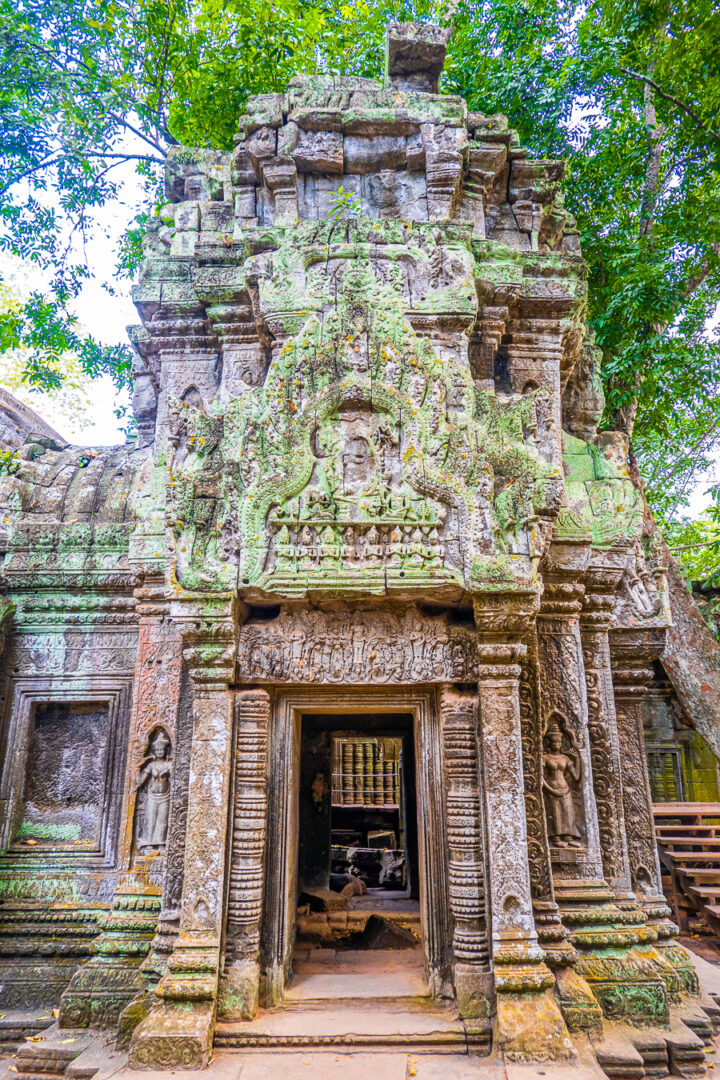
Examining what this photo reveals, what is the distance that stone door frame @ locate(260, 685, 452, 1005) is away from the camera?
4562 millimetres

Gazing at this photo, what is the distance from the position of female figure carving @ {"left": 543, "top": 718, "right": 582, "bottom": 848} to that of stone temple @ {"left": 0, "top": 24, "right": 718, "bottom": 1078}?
0.06ft

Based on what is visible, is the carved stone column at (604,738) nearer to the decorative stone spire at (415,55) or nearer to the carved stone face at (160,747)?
the carved stone face at (160,747)

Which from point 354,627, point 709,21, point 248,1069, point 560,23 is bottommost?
point 248,1069

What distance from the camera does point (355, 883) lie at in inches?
346

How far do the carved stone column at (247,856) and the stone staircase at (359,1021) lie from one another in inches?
6.8

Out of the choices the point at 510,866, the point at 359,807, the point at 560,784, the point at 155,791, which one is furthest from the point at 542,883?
the point at 359,807

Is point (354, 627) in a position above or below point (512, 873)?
above

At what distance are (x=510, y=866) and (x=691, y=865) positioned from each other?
7.38 metres

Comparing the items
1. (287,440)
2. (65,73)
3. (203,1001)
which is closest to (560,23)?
(65,73)

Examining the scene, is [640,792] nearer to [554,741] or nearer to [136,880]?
[554,741]

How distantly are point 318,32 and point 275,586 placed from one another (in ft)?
34.4

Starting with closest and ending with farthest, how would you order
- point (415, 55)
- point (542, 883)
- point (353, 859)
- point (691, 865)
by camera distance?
point (542, 883), point (415, 55), point (691, 865), point (353, 859)

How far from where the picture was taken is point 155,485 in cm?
573

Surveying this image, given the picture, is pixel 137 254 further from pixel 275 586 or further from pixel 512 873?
pixel 512 873
